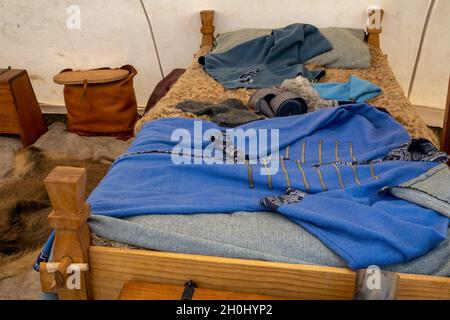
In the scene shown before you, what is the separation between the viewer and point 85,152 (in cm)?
258

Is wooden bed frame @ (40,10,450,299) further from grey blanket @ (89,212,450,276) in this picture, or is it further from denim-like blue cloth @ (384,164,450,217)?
denim-like blue cloth @ (384,164,450,217)

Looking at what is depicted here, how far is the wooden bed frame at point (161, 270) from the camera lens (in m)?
0.74

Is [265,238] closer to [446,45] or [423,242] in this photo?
[423,242]

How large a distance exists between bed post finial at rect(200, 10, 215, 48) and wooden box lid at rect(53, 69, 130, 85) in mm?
563

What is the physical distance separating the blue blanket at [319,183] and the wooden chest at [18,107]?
1533 millimetres

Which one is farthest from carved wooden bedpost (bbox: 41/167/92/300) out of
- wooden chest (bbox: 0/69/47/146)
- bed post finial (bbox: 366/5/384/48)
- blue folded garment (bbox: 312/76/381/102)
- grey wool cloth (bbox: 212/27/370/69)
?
bed post finial (bbox: 366/5/384/48)

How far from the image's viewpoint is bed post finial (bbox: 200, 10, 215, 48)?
2602 millimetres

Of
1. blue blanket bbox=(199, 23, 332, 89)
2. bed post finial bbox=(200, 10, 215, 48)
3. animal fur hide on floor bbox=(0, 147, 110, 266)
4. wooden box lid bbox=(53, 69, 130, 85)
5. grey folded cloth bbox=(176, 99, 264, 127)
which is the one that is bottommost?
animal fur hide on floor bbox=(0, 147, 110, 266)

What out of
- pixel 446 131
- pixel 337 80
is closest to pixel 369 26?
pixel 337 80

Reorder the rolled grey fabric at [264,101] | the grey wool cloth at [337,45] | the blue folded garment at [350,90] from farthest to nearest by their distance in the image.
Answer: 1. the grey wool cloth at [337,45]
2. the blue folded garment at [350,90]
3. the rolled grey fabric at [264,101]

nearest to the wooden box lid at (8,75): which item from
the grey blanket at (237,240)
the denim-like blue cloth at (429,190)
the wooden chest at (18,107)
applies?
the wooden chest at (18,107)

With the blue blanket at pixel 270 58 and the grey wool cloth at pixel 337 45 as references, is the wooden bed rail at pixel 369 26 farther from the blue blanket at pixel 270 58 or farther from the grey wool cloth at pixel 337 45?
the blue blanket at pixel 270 58

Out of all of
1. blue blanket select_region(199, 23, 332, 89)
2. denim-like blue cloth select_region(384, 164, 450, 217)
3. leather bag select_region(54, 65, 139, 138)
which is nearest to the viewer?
denim-like blue cloth select_region(384, 164, 450, 217)
